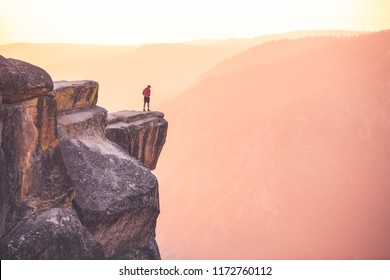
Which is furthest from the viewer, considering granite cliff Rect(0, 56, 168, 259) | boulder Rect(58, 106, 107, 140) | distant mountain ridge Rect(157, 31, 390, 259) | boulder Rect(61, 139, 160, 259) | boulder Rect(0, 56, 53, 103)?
distant mountain ridge Rect(157, 31, 390, 259)

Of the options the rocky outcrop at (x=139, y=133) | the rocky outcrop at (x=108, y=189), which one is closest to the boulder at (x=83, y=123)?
the rocky outcrop at (x=108, y=189)

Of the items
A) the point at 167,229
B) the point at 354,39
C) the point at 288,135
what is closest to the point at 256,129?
the point at 288,135

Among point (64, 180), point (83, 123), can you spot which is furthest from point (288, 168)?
point (64, 180)

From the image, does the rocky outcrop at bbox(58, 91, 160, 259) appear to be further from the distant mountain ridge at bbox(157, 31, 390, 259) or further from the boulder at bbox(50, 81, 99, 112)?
the distant mountain ridge at bbox(157, 31, 390, 259)

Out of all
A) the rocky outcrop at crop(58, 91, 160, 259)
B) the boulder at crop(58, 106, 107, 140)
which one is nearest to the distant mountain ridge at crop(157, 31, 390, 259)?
the boulder at crop(58, 106, 107, 140)

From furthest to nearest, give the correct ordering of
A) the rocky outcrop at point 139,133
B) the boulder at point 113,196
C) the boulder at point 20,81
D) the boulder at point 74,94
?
the rocky outcrop at point 139,133 → the boulder at point 74,94 → the boulder at point 113,196 → the boulder at point 20,81

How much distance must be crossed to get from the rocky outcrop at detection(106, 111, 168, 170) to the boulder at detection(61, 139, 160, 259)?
9.60 ft

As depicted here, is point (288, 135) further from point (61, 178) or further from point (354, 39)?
point (61, 178)

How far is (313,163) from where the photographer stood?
8525cm

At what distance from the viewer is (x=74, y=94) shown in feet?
69.4

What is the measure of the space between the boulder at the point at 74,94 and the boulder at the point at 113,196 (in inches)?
85.2

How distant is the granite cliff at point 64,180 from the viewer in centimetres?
1493

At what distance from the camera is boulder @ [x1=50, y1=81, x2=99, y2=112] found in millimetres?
20422

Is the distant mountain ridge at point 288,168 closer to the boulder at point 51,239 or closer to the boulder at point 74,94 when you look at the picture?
the boulder at point 74,94
